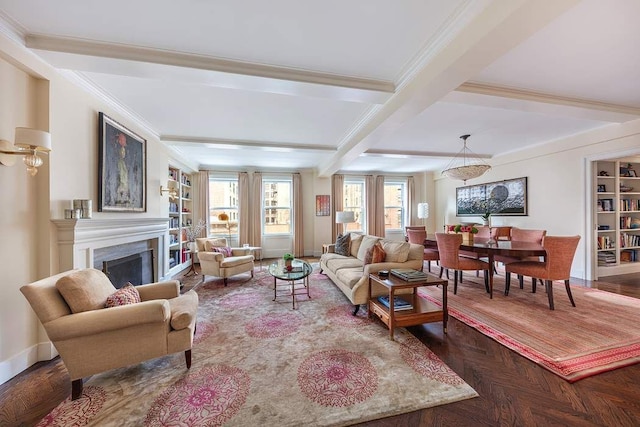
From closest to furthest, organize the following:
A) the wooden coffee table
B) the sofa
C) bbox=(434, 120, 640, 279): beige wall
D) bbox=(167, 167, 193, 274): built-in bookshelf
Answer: the wooden coffee table < the sofa < bbox=(434, 120, 640, 279): beige wall < bbox=(167, 167, 193, 274): built-in bookshelf

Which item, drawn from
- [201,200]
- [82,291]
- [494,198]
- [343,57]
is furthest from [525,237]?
[201,200]

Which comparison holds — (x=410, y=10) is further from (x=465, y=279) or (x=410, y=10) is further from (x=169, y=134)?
(x=465, y=279)

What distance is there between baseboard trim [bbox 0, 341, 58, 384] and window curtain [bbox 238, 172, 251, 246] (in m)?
4.59

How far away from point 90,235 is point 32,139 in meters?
1.11

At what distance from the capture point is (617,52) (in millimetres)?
2125

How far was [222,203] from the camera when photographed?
6871 millimetres

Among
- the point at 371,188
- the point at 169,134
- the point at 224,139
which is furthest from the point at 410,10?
the point at 371,188

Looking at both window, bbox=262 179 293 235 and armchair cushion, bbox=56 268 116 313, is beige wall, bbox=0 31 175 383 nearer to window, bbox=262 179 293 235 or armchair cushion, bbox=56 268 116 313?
armchair cushion, bbox=56 268 116 313

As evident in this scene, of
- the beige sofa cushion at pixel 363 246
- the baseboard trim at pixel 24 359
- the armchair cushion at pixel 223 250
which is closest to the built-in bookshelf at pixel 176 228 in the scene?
the armchair cushion at pixel 223 250

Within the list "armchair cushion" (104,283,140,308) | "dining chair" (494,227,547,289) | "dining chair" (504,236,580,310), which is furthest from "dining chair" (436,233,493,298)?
"armchair cushion" (104,283,140,308)

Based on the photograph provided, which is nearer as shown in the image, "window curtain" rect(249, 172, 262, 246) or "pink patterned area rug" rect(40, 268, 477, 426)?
"pink patterned area rug" rect(40, 268, 477, 426)

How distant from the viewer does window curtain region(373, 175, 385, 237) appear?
7652 mm

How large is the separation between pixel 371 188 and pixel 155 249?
577cm

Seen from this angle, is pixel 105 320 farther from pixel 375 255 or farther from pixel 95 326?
pixel 375 255
